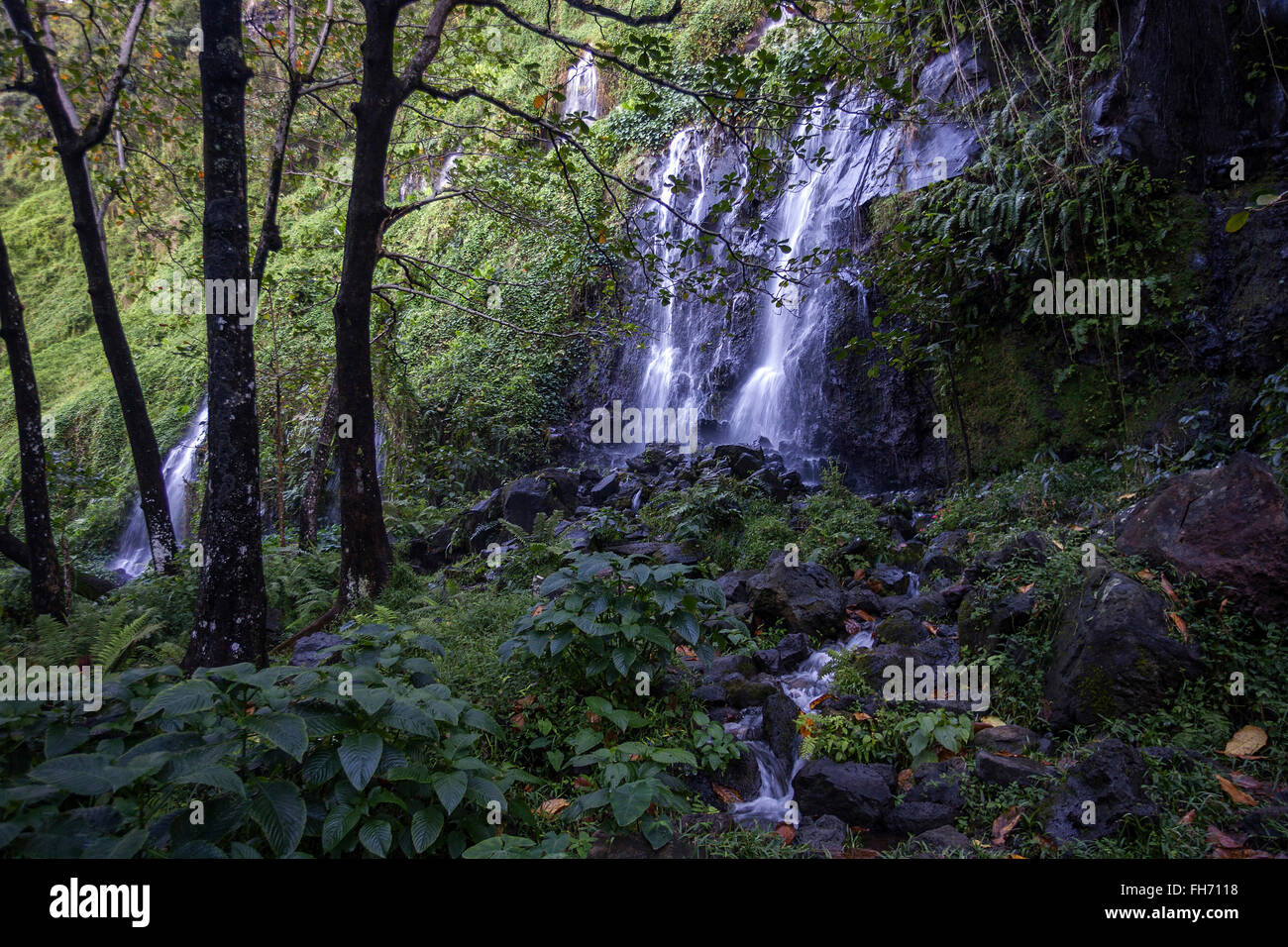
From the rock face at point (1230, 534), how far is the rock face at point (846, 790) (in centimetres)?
240

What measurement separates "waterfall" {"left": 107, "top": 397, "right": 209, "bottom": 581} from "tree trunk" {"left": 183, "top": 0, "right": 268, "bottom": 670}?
44.7 feet

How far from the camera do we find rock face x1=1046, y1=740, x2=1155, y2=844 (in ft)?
9.32

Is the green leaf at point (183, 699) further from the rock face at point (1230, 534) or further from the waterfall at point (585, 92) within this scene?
the waterfall at point (585, 92)

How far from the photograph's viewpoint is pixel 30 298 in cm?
2667

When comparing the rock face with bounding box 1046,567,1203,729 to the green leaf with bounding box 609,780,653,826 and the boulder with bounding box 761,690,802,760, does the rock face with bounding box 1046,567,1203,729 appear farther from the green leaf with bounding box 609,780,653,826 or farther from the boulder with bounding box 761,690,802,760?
the green leaf with bounding box 609,780,653,826

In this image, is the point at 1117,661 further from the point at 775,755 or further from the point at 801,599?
the point at 801,599

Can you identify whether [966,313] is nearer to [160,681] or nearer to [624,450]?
[624,450]

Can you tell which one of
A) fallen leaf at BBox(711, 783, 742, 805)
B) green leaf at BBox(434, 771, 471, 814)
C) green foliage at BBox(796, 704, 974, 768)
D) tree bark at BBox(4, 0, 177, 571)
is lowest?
fallen leaf at BBox(711, 783, 742, 805)

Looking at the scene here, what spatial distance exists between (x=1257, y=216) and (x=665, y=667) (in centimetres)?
747

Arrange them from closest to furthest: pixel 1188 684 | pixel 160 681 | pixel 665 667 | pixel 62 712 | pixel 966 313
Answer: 1. pixel 62 712
2. pixel 160 681
3. pixel 1188 684
4. pixel 665 667
5. pixel 966 313

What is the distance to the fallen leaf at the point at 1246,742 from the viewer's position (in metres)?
3.20

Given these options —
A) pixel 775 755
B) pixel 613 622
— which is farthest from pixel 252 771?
pixel 775 755

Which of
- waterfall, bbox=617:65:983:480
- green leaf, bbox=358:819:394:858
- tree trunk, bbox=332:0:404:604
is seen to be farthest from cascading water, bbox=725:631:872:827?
waterfall, bbox=617:65:983:480
